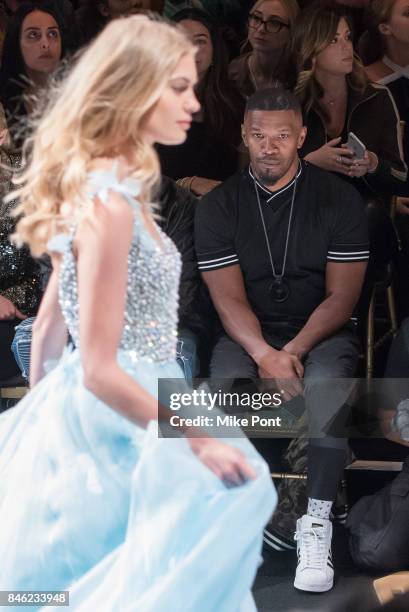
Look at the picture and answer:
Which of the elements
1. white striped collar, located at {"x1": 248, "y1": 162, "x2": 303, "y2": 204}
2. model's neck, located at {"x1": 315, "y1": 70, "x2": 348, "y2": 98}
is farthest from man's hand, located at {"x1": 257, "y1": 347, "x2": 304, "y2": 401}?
model's neck, located at {"x1": 315, "y1": 70, "x2": 348, "y2": 98}

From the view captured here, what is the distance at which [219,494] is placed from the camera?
2.18 m

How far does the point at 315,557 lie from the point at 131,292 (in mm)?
1441

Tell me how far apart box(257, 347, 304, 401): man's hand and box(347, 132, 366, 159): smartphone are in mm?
758

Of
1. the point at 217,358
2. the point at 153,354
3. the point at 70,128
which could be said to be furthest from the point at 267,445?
the point at 70,128

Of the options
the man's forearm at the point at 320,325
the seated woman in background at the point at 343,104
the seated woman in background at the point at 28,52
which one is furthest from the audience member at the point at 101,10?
the man's forearm at the point at 320,325

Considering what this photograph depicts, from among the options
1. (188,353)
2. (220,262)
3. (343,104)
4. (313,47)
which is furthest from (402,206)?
(188,353)

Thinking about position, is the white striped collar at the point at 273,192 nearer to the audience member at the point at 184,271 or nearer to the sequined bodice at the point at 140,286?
the audience member at the point at 184,271

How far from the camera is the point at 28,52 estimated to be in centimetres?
431

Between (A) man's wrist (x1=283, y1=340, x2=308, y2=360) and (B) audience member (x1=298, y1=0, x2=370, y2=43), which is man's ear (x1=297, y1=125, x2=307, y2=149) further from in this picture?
(B) audience member (x1=298, y1=0, x2=370, y2=43)

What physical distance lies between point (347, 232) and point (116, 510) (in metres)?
1.78

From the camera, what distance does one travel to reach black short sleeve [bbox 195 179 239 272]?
388 cm

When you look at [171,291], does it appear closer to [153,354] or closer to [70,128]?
[153,354]

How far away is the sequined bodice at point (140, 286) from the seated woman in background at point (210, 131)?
190 centimetres

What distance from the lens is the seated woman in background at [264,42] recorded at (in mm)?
4391
